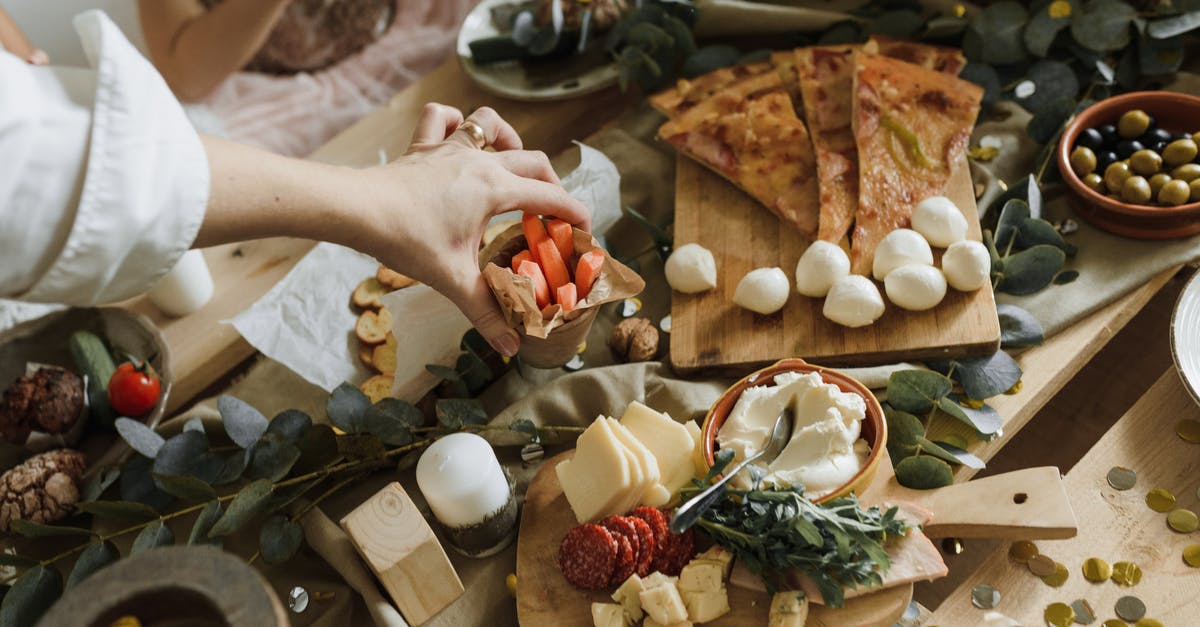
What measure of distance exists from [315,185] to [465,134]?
29cm

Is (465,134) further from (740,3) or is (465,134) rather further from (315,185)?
(740,3)

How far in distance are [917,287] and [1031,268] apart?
201mm

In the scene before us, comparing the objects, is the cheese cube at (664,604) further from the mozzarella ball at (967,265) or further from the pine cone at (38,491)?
the pine cone at (38,491)

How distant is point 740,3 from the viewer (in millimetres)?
1814

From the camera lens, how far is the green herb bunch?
100cm

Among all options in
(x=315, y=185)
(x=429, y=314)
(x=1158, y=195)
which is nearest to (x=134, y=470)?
(x=429, y=314)

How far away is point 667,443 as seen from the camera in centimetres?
114

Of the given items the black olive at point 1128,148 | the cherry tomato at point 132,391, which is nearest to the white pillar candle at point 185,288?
the cherry tomato at point 132,391

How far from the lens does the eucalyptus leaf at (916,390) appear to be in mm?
1216

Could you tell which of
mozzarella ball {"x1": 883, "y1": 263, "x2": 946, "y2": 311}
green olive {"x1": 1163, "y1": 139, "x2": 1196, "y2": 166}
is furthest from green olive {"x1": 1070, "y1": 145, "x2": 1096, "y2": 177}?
mozzarella ball {"x1": 883, "y1": 263, "x2": 946, "y2": 311}

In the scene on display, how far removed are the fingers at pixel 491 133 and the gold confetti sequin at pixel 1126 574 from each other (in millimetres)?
944

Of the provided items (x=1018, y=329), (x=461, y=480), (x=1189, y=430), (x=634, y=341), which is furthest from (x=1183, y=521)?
(x=461, y=480)

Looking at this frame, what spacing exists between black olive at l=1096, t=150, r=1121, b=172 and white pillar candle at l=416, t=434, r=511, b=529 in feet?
3.41

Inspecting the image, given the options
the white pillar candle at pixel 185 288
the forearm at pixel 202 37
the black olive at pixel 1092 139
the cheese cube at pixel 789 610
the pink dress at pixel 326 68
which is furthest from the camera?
the pink dress at pixel 326 68
